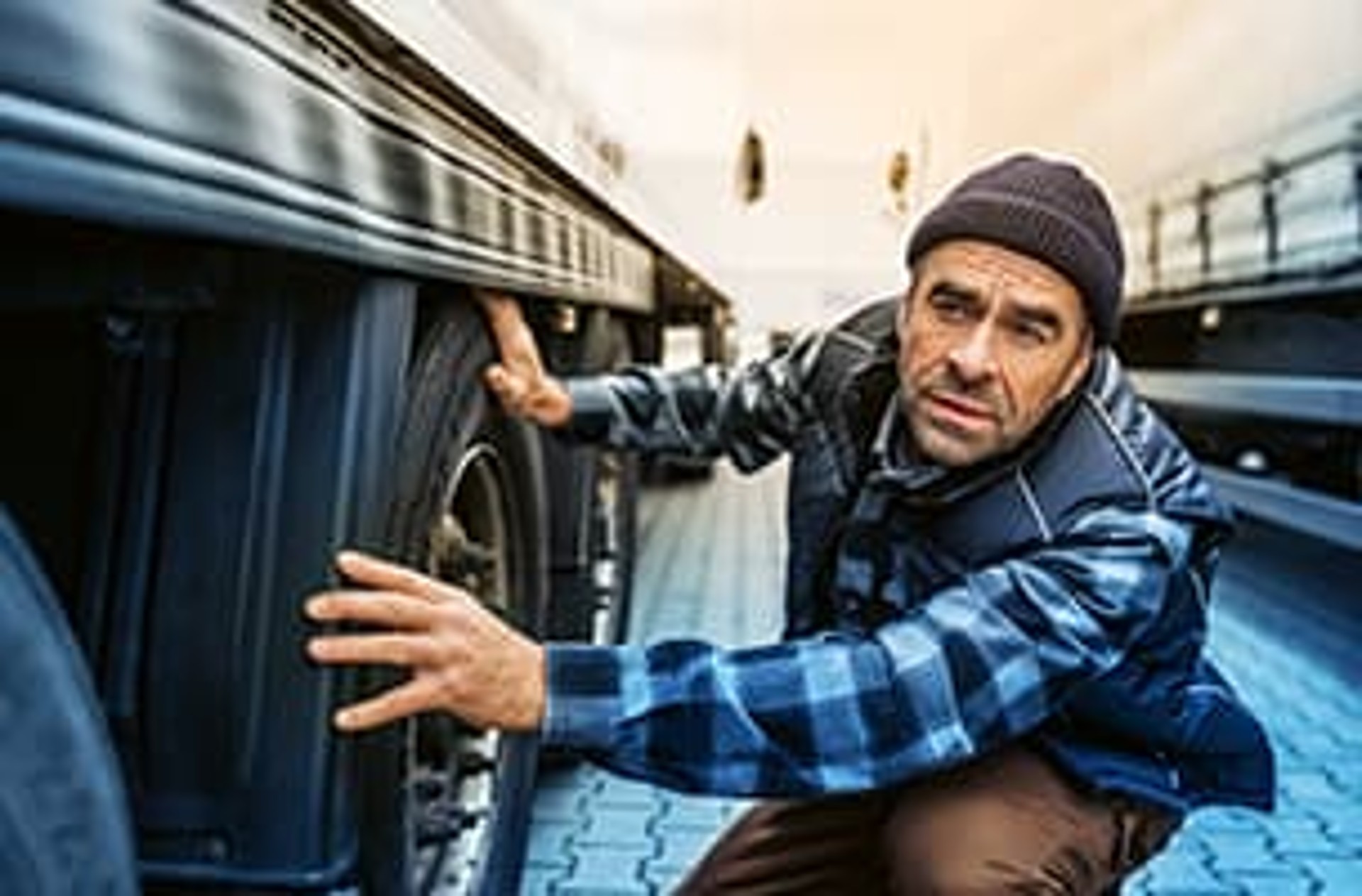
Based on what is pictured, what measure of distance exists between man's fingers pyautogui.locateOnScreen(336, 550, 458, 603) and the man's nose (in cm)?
68

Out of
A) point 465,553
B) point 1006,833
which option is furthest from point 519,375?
point 1006,833

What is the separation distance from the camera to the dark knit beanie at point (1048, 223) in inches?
70.0

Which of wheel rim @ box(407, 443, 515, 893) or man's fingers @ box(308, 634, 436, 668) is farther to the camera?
wheel rim @ box(407, 443, 515, 893)

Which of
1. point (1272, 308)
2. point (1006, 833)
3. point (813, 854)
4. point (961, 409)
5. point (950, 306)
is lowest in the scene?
point (813, 854)

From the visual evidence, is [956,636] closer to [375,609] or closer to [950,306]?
[950,306]

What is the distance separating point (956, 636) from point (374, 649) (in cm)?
62

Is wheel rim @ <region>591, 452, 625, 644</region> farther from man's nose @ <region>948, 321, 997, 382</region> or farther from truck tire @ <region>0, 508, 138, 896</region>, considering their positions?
truck tire @ <region>0, 508, 138, 896</region>

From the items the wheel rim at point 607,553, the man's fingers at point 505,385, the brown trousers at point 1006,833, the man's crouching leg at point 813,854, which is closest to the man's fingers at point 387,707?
the man's fingers at point 505,385

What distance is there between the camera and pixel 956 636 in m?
1.67

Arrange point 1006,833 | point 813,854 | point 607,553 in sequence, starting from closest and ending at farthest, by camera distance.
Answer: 1. point 1006,833
2. point 813,854
3. point 607,553

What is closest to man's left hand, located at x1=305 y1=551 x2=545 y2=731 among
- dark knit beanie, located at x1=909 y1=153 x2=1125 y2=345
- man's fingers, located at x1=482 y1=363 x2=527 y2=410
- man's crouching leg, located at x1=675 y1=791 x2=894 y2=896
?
man's fingers, located at x1=482 y1=363 x2=527 y2=410

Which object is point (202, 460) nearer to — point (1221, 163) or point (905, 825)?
point (905, 825)

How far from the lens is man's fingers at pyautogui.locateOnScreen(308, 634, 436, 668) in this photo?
1.39 meters

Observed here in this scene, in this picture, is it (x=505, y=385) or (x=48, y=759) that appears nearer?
(x=48, y=759)
